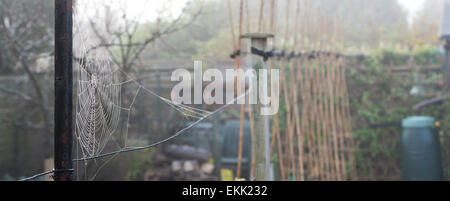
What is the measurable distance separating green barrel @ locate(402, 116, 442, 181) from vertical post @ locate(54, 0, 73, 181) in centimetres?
479

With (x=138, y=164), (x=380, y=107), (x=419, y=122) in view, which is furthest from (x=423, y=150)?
(x=138, y=164)

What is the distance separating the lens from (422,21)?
46.2 feet

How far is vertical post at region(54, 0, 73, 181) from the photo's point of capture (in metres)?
1.51

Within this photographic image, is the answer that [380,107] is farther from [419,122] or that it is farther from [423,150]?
[423,150]

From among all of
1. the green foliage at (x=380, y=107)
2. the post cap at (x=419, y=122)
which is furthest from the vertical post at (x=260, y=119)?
the green foliage at (x=380, y=107)

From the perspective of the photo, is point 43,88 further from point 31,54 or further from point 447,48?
point 447,48

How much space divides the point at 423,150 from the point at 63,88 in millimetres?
4901

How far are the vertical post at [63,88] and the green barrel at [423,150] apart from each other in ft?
15.7

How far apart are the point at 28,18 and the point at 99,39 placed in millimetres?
850

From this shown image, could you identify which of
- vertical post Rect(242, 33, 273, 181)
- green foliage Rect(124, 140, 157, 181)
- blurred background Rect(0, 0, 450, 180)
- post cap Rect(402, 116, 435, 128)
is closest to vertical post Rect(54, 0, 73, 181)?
vertical post Rect(242, 33, 273, 181)

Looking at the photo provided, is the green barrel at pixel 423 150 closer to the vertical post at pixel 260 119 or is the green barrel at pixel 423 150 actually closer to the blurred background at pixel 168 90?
the blurred background at pixel 168 90

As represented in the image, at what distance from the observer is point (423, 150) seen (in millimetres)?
5328

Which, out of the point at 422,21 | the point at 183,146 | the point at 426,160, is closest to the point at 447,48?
the point at 426,160

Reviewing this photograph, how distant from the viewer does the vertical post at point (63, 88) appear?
59.6 inches
